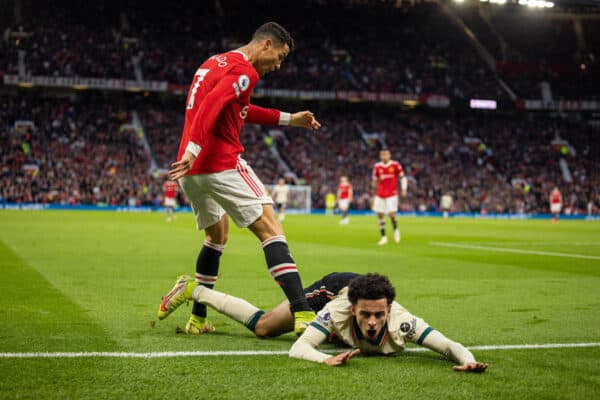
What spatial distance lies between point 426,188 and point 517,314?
1672 inches

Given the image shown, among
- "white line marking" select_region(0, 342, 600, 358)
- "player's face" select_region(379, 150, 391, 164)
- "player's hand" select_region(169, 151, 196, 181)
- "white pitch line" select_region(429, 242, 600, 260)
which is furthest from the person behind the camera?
"player's face" select_region(379, 150, 391, 164)

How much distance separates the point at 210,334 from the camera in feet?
18.8

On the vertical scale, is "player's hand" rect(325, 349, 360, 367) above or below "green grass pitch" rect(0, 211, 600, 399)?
above

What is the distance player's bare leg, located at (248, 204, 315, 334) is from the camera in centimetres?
517

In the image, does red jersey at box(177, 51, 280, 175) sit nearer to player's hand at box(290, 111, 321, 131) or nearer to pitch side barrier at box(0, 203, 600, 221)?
player's hand at box(290, 111, 321, 131)

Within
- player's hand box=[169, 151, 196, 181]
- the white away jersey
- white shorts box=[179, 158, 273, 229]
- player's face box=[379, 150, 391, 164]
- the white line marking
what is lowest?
the white line marking

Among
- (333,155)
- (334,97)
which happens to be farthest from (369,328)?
(334,97)

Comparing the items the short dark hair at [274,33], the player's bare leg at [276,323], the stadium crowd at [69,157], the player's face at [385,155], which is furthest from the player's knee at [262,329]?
the stadium crowd at [69,157]

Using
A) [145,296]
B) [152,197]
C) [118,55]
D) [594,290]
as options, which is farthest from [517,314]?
[118,55]

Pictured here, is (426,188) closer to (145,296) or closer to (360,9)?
(360,9)

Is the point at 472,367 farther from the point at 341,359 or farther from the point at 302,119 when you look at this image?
the point at 302,119

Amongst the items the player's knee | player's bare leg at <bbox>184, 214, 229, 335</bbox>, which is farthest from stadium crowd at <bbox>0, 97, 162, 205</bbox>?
the player's knee

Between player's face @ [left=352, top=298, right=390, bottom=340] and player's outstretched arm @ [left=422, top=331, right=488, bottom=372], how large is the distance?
0.33 m

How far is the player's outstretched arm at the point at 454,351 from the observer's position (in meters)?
4.36
